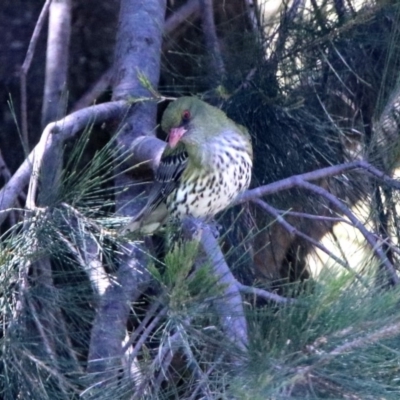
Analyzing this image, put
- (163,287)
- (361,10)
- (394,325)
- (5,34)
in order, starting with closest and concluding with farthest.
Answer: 1. (394,325)
2. (163,287)
3. (361,10)
4. (5,34)

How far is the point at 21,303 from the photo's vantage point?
1897mm

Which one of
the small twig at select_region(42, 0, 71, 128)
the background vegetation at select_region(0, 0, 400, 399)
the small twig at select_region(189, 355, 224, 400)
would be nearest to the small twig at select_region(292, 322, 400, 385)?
the background vegetation at select_region(0, 0, 400, 399)

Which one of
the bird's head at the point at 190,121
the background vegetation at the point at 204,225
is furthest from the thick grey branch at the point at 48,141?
the bird's head at the point at 190,121

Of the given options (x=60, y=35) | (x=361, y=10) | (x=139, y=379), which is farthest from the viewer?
(x=60, y=35)

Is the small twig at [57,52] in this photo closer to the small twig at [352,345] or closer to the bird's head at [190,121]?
the bird's head at [190,121]

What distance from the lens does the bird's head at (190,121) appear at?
2.64m

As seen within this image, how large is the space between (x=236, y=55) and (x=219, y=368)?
4.40 feet

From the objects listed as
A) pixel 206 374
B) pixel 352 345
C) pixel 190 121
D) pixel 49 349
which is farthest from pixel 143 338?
pixel 190 121

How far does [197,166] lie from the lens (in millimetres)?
2668

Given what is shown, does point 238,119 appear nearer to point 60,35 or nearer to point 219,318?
point 60,35

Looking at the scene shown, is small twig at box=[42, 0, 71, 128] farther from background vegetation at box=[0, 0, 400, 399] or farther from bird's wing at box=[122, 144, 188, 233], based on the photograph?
bird's wing at box=[122, 144, 188, 233]

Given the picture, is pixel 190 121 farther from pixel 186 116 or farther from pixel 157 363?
pixel 157 363

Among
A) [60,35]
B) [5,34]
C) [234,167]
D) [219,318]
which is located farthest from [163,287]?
A: [5,34]

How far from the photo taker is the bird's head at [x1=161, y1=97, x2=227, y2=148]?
2643 mm
